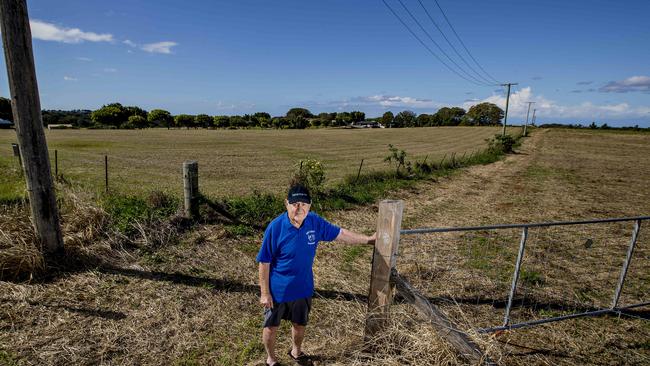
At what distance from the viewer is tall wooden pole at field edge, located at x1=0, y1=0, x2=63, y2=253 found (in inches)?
180

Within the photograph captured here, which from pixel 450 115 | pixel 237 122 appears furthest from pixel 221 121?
pixel 450 115

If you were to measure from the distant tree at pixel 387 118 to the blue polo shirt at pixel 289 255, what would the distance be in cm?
11648

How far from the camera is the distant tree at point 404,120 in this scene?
115425mm

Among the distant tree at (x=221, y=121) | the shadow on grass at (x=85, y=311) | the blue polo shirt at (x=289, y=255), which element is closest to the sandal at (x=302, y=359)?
the blue polo shirt at (x=289, y=255)

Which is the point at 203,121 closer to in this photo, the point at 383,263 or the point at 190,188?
the point at 190,188

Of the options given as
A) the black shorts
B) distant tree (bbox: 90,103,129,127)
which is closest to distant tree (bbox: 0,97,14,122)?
distant tree (bbox: 90,103,129,127)

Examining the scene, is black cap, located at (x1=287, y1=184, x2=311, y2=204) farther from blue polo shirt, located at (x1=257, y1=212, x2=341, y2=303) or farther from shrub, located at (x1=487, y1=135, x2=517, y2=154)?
shrub, located at (x1=487, y1=135, x2=517, y2=154)

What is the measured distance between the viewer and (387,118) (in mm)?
120625

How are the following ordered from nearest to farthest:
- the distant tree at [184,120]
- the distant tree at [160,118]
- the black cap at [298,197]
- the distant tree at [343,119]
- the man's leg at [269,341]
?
the black cap at [298,197] < the man's leg at [269,341] < the distant tree at [160,118] < the distant tree at [184,120] < the distant tree at [343,119]

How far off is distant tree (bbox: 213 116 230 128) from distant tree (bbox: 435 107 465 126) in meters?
68.6

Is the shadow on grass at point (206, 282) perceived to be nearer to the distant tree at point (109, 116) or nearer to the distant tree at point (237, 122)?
the distant tree at point (237, 122)

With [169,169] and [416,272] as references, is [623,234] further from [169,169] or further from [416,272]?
[169,169]

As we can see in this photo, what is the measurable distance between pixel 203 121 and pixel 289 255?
9323 centimetres

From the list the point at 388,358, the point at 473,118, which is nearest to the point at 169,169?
the point at 388,358
